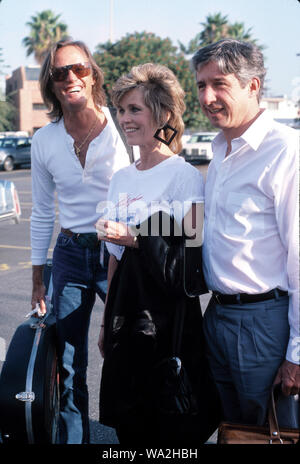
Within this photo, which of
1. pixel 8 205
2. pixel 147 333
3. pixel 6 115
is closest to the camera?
pixel 147 333

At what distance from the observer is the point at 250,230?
69.4 inches

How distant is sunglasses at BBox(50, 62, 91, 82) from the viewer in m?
2.34

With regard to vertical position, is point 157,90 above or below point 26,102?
below

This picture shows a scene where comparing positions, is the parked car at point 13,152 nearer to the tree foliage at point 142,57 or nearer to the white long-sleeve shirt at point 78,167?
the tree foliage at point 142,57

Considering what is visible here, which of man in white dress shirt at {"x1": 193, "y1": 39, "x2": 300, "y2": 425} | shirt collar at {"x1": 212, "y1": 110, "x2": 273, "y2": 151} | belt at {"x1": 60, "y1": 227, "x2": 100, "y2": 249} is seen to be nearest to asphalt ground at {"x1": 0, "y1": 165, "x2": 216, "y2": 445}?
belt at {"x1": 60, "y1": 227, "x2": 100, "y2": 249}

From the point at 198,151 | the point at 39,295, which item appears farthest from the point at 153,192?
the point at 198,151

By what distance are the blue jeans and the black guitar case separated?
137 mm

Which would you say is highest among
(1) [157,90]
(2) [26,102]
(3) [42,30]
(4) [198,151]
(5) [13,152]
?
(3) [42,30]

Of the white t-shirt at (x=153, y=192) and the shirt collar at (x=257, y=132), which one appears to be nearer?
the shirt collar at (x=257, y=132)

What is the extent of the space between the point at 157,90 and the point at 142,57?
26.8m

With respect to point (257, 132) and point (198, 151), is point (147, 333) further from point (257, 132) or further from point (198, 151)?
point (198, 151)

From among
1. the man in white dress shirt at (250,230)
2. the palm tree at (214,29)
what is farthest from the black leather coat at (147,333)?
the palm tree at (214,29)

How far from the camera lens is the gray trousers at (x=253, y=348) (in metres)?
1.81

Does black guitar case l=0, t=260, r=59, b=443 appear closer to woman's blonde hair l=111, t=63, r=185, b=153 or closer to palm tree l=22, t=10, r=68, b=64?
woman's blonde hair l=111, t=63, r=185, b=153
